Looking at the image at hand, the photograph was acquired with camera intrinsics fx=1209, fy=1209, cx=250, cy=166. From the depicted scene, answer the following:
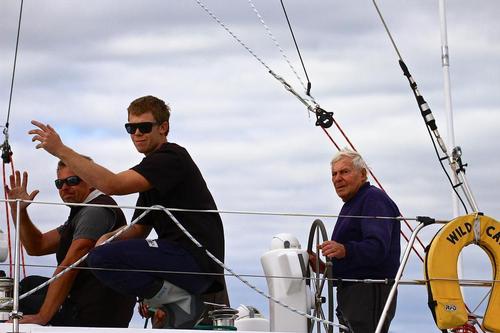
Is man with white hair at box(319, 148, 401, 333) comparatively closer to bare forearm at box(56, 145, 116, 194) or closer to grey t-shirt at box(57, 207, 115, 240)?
grey t-shirt at box(57, 207, 115, 240)

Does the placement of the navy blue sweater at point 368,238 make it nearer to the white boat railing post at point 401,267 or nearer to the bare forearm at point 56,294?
the white boat railing post at point 401,267

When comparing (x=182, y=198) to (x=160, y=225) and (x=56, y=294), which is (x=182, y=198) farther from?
(x=56, y=294)

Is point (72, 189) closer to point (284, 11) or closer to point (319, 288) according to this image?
point (319, 288)

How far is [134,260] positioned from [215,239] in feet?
1.66

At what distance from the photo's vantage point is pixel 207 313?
7.46m

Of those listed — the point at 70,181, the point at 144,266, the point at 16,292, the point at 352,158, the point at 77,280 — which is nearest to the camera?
the point at 16,292

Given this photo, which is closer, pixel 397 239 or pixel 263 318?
pixel 397 239

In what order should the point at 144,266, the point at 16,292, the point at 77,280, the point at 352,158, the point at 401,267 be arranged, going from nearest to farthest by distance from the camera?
the point at 16,292, the point at 144,266, the point at 401,267, the point at 77,280, the point at 352,158

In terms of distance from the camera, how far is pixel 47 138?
651 centimetres

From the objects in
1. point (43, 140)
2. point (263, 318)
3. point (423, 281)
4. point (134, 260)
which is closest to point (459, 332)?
point (423, 281)

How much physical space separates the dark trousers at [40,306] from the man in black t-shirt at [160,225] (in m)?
0.50

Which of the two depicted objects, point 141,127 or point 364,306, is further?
point 364,306

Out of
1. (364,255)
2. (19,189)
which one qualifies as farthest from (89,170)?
(364,255)

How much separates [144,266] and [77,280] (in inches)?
28.5
